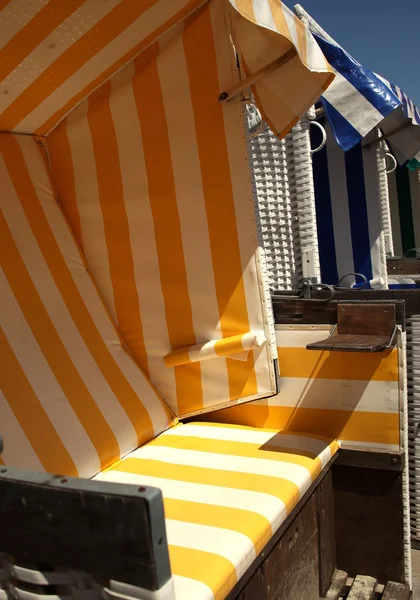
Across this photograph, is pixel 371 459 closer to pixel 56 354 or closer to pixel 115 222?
pixel 56 354

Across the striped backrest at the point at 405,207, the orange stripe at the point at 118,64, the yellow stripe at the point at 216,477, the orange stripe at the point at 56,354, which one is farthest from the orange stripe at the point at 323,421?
the striped backrest at the point at 405,207

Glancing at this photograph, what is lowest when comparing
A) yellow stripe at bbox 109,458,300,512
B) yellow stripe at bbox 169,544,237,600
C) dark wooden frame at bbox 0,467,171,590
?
yellow stripe at bbox 169,544,237,600

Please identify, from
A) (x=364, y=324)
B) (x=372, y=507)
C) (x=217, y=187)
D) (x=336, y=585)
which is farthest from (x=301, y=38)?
(x=336, y=585)

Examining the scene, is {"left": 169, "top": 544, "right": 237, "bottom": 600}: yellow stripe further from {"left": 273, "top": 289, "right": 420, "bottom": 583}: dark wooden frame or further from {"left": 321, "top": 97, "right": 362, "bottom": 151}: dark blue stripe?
{"left": 321, "top": 97, "right": 362, "bottom": 151}: dark blue stripe

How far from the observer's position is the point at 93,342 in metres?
2.65

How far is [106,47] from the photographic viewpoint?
7.54 ft

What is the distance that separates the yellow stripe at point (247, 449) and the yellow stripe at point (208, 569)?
26.2 inches

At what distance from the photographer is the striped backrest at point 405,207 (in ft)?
24.2

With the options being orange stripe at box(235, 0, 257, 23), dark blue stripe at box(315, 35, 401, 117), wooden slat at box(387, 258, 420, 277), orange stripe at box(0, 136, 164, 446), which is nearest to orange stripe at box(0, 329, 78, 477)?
orange stripe at box(0, 136, 164, 446)

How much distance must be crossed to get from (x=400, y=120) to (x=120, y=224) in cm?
260

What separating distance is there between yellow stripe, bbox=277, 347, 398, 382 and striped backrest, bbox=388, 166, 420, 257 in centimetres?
527

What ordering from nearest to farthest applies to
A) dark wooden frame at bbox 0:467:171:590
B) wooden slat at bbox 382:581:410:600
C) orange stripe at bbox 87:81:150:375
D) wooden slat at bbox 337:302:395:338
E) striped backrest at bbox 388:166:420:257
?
1. dark wooden frame at bbox 0:467:171:590
2. wooden slat at bbox 382:581:410:600
3. wooden slat at bbox 337:302:395:338
4. orange stripe at bbox 87:81:150:375
5. striped backrest at bbox 388:166:420:257

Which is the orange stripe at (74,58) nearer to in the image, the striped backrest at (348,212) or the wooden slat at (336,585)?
the striped backrest at (348,212)

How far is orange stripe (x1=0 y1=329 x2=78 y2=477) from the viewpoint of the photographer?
2139 mm
